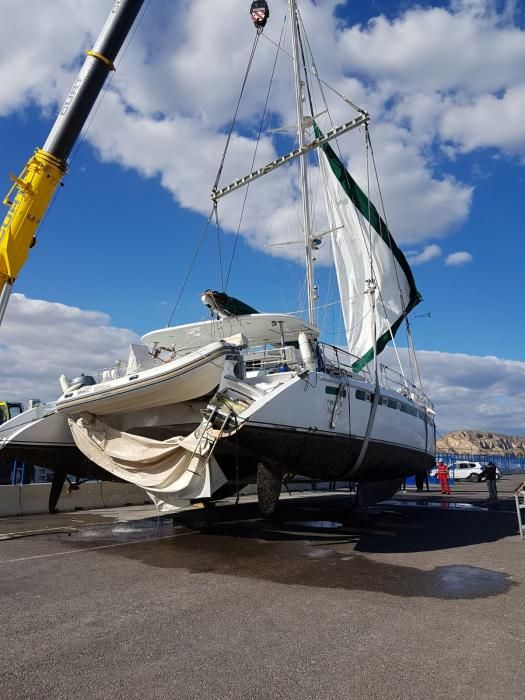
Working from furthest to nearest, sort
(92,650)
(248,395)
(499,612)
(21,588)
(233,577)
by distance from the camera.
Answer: (248,395) < (233,577) < (21,588) < (499,612) < (92,650)

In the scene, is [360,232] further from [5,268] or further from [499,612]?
[499,612]

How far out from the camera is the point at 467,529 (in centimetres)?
1074

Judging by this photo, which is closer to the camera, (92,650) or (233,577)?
(92,650)

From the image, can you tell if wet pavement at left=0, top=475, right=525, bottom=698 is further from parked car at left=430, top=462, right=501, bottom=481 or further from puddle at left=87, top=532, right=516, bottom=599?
parked car at left=430, top=462, right=501, bottom=481

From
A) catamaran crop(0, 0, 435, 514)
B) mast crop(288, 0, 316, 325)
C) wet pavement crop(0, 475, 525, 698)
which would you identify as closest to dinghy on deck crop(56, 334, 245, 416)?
catamaran crop(0, 0, 435, 514)

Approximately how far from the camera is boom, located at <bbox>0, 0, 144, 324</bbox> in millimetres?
11070

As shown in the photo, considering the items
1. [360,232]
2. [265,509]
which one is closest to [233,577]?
[265,509]

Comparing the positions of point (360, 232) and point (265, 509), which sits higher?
point (360, 232)

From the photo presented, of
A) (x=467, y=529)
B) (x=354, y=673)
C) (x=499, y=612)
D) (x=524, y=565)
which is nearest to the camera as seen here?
(x=354, y=673)

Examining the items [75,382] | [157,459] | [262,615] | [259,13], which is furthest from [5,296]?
[259,13]

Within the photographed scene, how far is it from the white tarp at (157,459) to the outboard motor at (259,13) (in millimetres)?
11051

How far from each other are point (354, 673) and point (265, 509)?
16.3 ft

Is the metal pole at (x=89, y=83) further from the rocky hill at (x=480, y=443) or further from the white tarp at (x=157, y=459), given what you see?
the rocky hill at (x=480, y=443)

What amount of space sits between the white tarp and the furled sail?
7617 millimetres
